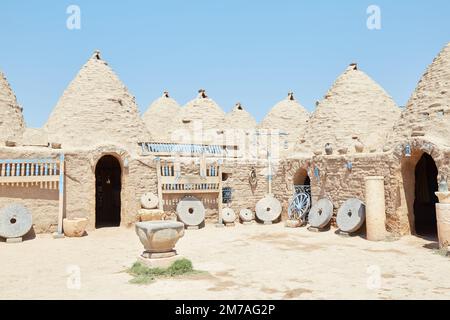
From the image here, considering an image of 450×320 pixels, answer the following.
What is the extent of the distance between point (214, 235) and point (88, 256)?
15.2 feet

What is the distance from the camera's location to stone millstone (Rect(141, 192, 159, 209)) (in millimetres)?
13751

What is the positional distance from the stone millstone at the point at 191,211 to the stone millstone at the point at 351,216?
5248 millimetres

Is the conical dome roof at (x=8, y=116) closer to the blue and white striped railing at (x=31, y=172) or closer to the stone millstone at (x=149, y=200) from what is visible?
the blue and white striped railing at (x=31, y=172)

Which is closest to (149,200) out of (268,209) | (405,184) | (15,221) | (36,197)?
(36,197)

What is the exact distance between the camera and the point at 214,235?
12.8 meters

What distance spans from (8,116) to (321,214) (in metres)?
14.0

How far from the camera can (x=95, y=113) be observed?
52.6 feet

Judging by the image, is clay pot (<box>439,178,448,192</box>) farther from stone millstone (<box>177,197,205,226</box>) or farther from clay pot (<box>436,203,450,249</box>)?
stone millstone (<box>177,197,205,226</box>)

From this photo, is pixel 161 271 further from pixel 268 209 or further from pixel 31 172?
pixel 268 209

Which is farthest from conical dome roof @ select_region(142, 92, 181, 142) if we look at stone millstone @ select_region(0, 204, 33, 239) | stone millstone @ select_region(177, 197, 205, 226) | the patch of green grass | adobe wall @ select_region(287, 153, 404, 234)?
the patch of green grass

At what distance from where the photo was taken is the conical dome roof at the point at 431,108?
1139 cm

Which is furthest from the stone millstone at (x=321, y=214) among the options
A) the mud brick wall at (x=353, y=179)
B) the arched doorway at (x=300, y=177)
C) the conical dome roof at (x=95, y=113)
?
the conical dome roof at (x=95, y=113)

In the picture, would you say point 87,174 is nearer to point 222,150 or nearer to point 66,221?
point 66,221
